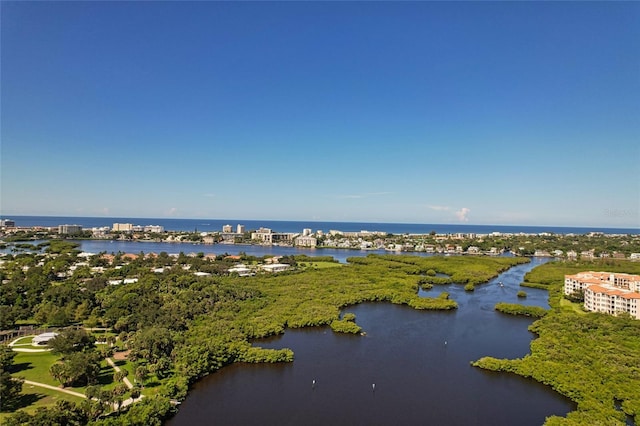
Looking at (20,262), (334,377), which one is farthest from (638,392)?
(20,262)

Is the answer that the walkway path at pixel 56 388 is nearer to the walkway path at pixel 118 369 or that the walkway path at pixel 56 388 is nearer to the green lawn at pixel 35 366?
the green lawn at pixel 35 366

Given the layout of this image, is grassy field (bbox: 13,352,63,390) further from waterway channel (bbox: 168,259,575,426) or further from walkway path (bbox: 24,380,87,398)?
waterway channel (bbox: 168,259,575,426)

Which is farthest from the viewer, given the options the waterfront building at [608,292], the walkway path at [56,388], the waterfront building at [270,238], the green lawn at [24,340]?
the waterfront building at [270,238]

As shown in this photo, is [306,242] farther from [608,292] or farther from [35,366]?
[35,366]

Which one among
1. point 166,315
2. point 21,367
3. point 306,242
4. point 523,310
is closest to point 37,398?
point 21,367

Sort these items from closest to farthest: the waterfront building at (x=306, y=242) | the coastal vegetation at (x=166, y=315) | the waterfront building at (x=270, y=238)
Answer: the coastal vegetation at (x=166, y=315) → the waterfront building at (x=306, y=242) → the waterfront building at (x=270, y=238)

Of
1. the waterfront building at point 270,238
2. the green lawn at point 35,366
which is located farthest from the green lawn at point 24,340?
the waterfront building at point 270,238
